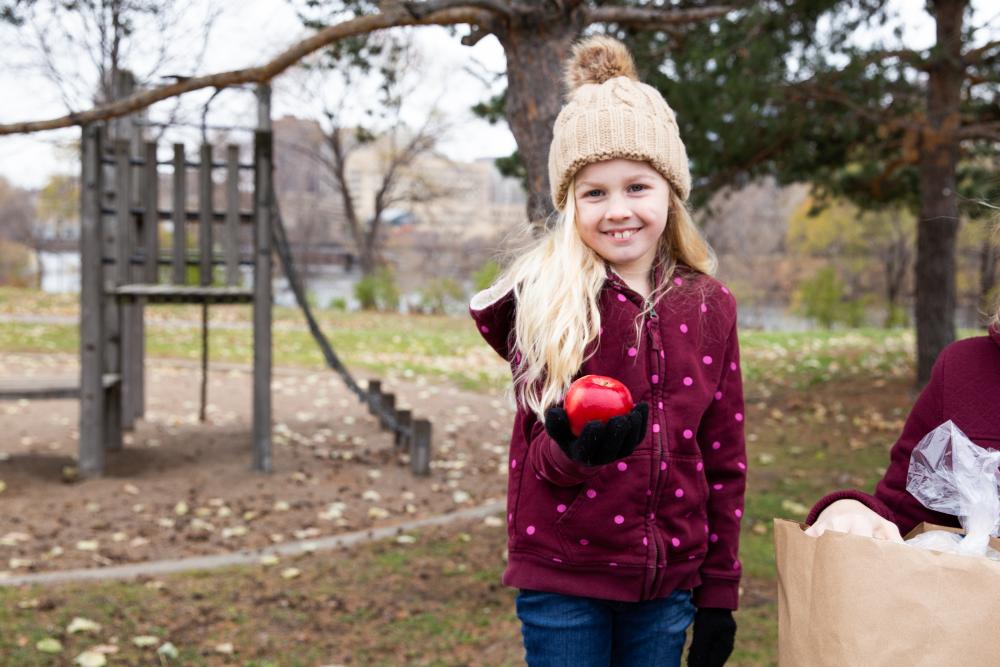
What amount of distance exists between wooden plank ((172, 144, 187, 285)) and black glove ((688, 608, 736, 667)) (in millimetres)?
5430

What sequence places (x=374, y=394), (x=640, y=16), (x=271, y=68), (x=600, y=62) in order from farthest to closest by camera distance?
(x=374, y=394) < (x=640, y=16) < (x=271, y=68) < (x=600, y=62)

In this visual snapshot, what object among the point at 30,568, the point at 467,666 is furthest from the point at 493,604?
the point at 30,568

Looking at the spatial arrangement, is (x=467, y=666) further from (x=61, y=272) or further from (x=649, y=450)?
(x=61, y=272)

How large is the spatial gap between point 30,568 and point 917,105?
7505 millimetres

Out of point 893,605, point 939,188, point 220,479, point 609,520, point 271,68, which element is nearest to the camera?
point 893,605

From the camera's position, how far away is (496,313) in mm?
2018

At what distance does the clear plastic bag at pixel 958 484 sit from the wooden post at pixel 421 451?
5.13 metres

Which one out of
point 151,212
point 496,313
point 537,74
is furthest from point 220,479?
point 496,313

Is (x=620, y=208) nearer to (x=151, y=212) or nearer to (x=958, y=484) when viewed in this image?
(x=958, y=484)

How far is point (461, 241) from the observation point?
33.3 meters

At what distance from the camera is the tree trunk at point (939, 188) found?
746cm

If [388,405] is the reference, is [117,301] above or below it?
above

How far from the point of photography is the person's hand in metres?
1.51

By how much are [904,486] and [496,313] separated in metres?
0.84
